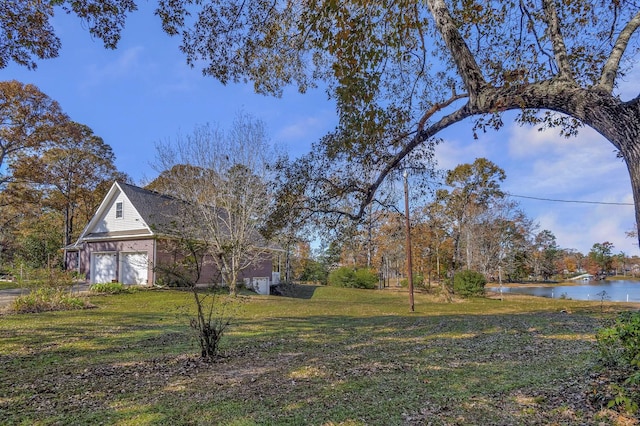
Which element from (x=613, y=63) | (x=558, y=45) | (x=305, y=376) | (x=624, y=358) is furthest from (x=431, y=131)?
(x=305, y=376)

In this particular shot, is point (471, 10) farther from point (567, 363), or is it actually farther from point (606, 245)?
point (606, 245)

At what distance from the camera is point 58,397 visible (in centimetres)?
431

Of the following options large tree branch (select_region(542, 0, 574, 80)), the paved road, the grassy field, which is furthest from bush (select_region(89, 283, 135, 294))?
large tree branch (select_region(542, 0, 574, 80))

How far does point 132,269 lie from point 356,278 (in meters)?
18.2

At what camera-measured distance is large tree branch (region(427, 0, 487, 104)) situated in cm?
349

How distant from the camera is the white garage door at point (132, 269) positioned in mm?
20094

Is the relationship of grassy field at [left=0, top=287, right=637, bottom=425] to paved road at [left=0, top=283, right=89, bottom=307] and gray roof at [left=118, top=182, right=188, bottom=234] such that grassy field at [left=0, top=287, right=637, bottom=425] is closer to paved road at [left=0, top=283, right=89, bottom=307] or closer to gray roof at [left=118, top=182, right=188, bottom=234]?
paved road at [left=0, top=283, right=89, bottom=307]

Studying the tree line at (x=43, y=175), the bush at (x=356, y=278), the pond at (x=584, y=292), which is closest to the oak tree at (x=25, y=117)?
the tree line at (x=43, y=175)

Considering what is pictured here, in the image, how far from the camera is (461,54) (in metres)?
3.61

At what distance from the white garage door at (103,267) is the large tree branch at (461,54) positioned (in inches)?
872

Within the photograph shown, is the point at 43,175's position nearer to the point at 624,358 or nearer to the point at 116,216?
the point at 116,216

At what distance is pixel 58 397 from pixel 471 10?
7250mm

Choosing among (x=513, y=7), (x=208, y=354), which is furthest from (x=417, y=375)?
(x=513, y=7)

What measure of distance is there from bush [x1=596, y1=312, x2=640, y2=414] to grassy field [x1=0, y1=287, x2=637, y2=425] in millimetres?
193
